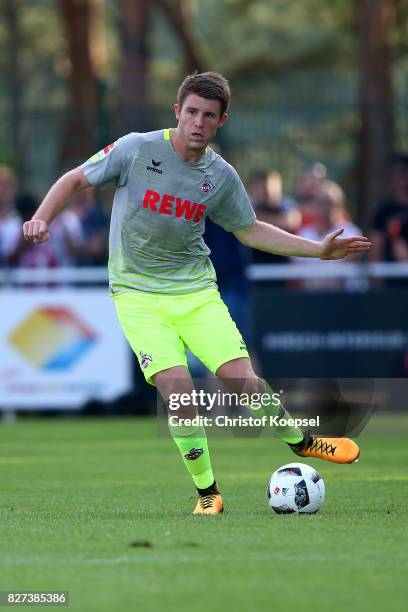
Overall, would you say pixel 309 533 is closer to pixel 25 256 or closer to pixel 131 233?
pixel 131 233

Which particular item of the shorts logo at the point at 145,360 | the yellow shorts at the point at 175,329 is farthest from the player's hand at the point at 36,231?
the shorts logo at the point at 145,360

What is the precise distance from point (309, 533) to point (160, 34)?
41.2 m

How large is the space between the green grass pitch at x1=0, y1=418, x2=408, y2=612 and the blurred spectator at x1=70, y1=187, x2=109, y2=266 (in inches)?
218

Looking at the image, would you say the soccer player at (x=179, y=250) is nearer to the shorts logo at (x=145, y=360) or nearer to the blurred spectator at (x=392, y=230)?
the shorts logo at (x=145, y=360)

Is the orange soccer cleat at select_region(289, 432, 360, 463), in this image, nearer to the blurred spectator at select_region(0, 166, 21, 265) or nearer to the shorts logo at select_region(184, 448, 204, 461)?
the shorts logo at select_region(184, 448, 204, 461)

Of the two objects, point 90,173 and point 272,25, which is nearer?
point 90,173

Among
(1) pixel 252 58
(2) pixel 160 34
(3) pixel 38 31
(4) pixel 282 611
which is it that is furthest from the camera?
(2) pixel 160 34

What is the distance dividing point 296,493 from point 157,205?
1.75 metres

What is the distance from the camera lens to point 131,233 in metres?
8.30

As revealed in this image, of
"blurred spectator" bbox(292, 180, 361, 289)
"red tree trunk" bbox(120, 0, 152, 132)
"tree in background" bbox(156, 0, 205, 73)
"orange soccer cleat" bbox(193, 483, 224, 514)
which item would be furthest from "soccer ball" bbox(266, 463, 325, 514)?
"tree in background" bbox(156, 0, 205, 73)

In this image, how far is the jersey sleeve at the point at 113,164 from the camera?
8195 mm

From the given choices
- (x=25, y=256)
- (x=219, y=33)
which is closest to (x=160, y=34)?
(x=219, y=33)

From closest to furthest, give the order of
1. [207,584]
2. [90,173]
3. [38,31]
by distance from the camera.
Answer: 1. [207,584]
2. [90,173]
3. [38,31]

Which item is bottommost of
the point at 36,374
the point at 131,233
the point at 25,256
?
the point at 36,374
